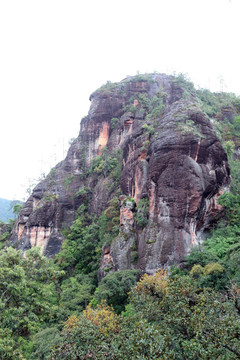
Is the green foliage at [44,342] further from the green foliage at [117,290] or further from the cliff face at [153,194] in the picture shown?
the cliff face at [153,194]

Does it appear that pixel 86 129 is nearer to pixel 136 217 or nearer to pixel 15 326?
pixel 136 217

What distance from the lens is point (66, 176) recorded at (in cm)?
3897

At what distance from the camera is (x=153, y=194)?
69.4ft

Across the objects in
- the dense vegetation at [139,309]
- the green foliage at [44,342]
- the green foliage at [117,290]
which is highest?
the dense vegetation at [139,309]

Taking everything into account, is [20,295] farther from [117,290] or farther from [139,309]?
[117,290]

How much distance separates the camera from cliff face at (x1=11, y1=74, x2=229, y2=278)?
1936 cm

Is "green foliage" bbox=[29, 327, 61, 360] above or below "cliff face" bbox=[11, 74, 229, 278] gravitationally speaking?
below

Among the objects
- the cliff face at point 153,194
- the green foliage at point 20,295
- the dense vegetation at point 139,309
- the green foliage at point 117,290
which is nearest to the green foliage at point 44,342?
the dense vegetation at point 139,309

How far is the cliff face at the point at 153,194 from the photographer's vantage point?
19359 mm

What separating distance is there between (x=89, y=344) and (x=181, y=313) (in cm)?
294

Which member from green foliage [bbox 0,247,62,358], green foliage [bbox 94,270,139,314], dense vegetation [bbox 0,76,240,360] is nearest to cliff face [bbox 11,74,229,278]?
dense vegetation [bbox 0,76,240,360]

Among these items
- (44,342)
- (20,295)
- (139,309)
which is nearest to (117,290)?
(44,342)

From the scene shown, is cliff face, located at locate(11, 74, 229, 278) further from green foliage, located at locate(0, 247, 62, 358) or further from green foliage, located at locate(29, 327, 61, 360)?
green foliage, located at locate(0, 247, 62, 358)

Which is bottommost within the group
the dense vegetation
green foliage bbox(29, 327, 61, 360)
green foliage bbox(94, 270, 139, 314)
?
green foliage bbox(29, 327, 61, 360)
